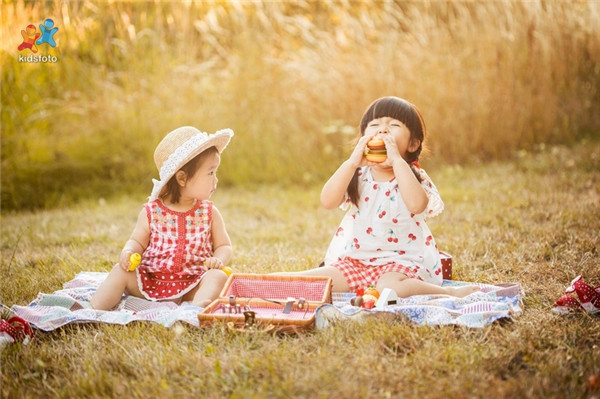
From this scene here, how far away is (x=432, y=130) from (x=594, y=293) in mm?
4638

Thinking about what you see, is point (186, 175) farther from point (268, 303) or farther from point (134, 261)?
point (268, 303)

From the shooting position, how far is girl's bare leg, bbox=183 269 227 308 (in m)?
3.16

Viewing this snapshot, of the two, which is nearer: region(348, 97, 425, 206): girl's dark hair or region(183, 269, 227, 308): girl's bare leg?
region(183, 269, 227, 308): girl's bare leg

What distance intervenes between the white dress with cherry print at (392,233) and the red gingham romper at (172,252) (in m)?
0.76

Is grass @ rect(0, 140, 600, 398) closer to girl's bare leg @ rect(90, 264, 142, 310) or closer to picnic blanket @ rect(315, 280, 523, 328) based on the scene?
picnic blanket @ rect(315, 280, 523, 328)

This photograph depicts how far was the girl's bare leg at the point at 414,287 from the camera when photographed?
3256mm

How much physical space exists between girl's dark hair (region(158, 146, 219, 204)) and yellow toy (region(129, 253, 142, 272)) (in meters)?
0.41

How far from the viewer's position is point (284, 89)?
775 cm

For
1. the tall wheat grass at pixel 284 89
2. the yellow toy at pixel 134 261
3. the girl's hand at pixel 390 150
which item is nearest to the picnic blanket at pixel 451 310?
the girl's hand at pixel 390 150

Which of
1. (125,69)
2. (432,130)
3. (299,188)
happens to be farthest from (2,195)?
(432,130)

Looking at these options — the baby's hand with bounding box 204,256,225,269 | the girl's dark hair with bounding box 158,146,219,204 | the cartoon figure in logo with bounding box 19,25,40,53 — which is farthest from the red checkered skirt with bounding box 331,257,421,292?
the cartoon figure in logo with bounding box 19,25,40,53

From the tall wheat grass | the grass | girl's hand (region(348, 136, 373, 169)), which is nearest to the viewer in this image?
the grass

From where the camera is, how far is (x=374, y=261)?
11.5 ft

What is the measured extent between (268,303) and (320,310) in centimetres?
33
